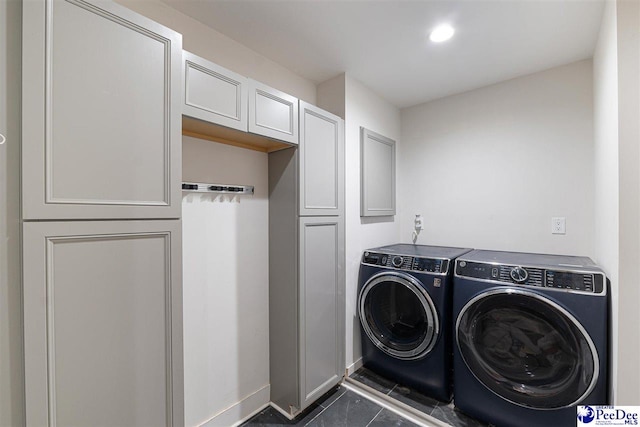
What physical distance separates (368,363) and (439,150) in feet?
6.62

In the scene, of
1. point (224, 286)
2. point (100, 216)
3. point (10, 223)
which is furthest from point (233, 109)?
point (224, 286)

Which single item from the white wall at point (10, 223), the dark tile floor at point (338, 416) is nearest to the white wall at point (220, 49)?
the white wall at point (10, 223)

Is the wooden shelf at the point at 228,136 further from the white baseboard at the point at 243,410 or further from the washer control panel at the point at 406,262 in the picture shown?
the white baseboard at the point at 243,410

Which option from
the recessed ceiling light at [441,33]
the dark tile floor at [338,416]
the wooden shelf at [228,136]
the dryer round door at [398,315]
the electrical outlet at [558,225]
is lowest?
the dark tile floor at [338,416]

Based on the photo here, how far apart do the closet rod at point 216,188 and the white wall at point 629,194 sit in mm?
1866

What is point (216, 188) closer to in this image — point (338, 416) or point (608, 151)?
point (338, 416)

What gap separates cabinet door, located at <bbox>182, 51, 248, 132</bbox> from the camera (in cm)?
121

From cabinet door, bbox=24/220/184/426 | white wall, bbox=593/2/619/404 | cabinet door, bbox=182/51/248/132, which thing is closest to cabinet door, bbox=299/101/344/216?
cabinet door, bbox=182/51/248/132

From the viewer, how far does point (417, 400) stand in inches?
74.6

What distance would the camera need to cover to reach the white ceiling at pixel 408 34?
56.3 inches

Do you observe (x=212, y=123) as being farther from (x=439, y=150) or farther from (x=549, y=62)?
(x=549, y=62)

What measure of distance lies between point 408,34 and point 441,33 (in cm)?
20

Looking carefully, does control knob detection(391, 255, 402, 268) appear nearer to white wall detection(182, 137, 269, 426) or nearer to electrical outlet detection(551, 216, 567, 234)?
white wall detection(182, 137, 269, 426)

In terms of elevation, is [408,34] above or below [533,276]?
above
